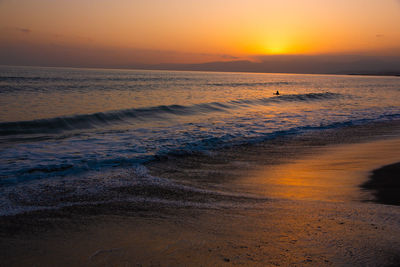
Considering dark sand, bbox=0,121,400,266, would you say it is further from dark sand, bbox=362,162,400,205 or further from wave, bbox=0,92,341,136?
wave, bbox=0,92,341,136

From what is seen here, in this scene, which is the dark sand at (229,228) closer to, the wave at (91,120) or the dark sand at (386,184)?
the dark sand at (386,184)

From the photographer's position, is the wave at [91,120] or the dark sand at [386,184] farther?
the wave at [91,120]

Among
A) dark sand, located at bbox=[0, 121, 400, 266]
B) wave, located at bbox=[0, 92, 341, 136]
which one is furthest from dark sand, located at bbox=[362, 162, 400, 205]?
wave, located at bbox=[0, 92, 341, 136]

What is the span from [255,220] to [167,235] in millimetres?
1193

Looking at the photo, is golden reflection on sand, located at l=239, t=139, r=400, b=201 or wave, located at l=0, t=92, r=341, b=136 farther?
wave, located at l=0, t=92, r=341, b=136

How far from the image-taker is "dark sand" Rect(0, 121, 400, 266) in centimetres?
277

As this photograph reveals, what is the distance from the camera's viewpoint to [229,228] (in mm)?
3428

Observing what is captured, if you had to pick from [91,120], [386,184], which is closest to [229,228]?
[386,184]

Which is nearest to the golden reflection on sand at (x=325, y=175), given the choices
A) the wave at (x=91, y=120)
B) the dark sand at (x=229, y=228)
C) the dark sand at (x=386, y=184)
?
the dark sand at (x=229, y=228)

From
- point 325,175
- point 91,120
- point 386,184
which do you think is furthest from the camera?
point 91,120

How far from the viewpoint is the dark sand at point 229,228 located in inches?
109

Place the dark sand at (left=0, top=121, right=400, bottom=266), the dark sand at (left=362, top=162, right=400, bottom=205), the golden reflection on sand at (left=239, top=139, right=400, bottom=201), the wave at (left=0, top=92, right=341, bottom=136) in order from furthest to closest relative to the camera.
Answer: the wave at (left=0, top=92, right=341, bottom=136), the golden reflection on sand at (left=239, top=139, right=400, bottom=201), the dark sand at (left=362, top=162, right=400, bottom=205), the dark sand at (left=0, top=121, right=400, bottom=266)

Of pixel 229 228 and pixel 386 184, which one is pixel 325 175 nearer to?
pixel 386 184

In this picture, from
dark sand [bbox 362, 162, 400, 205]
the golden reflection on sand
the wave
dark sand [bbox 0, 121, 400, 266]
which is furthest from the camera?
the wave
